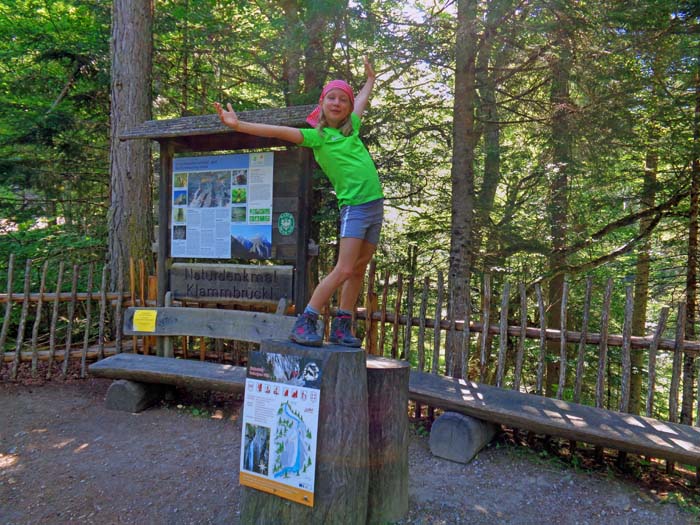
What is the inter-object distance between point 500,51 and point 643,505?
5500 millimetres

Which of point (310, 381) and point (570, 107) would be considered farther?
point (570, 107)

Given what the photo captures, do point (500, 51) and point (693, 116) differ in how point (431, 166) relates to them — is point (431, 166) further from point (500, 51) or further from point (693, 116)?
point (693, 116)

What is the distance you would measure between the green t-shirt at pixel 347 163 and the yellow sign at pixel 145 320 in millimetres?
3265

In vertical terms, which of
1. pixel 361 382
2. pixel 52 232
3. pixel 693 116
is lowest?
pixel 361 382

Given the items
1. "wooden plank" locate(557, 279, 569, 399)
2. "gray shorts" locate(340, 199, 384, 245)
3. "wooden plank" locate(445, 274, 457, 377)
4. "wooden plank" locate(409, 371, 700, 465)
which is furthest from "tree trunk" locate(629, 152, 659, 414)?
"gray shorts" locate(340, 199, 384, 245)

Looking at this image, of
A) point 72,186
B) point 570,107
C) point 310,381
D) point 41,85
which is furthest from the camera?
point 72,186

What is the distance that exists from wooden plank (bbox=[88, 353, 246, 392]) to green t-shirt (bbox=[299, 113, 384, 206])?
2.25m

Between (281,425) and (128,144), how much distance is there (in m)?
5.54

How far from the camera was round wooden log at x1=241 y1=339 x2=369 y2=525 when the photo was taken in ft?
8.43

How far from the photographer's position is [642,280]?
7.67m

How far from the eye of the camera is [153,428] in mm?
4504

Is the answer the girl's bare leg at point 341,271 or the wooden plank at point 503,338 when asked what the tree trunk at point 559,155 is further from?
the girl's bare leg at point 341,271

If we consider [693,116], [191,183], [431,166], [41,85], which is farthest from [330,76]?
[41,85]

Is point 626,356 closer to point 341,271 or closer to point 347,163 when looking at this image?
point 341,271
